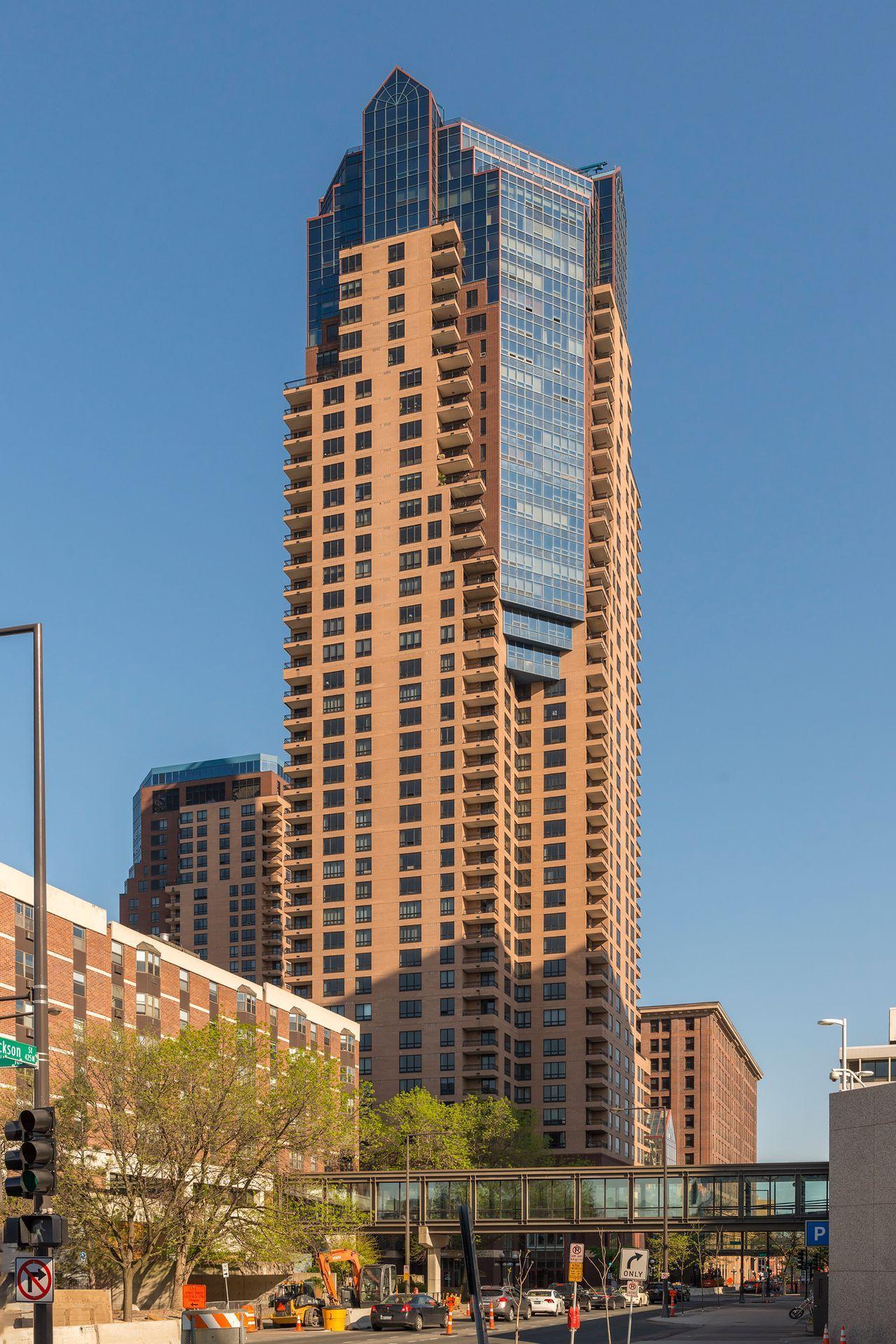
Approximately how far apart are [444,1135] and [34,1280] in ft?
367

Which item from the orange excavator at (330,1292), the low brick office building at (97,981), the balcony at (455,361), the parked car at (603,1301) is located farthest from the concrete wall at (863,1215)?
the balcony at (455,361)

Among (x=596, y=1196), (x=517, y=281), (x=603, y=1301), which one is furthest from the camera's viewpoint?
(x=517, y=281)

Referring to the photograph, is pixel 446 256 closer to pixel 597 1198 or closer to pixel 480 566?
pixel 480 566

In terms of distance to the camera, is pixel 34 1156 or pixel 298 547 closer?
pixel 34 1156

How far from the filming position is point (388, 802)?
15312 centimetres

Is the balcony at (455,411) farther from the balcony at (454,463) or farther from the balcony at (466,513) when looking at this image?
the balcony at (466,513)

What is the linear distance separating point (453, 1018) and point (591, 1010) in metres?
15.1

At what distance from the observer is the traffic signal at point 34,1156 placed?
19859 millimetres

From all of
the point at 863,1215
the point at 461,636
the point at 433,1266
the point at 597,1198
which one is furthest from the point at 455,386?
the point at 863,1215

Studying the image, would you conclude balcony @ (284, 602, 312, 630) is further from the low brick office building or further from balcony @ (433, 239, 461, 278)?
the low brick office building

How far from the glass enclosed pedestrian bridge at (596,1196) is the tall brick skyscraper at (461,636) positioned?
112 ft

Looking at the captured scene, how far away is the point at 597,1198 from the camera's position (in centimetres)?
10719

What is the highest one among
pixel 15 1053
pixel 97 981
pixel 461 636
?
pixel 461 636

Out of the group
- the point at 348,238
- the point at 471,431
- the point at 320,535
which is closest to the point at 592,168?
the point at 348,238
